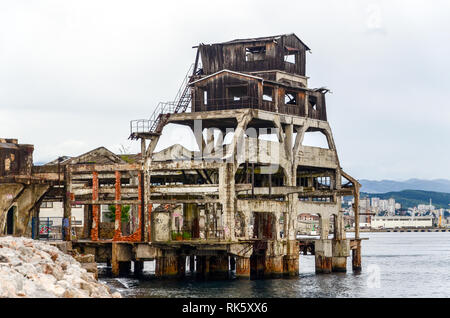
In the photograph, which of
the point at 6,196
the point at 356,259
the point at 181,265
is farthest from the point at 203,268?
the point at 6,196


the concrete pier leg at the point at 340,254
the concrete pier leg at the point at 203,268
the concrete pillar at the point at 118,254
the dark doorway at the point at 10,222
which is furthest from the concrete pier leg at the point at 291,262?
the dark doorway at the point at 10,222

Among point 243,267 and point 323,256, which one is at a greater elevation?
point 323,256

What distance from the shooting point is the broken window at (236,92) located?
219 ft

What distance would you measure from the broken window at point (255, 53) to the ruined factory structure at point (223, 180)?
0.10m

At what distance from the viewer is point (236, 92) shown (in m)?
68.4

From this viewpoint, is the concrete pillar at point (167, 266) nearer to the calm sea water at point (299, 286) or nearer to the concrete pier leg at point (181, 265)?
the calm sea water at point (299, 286)

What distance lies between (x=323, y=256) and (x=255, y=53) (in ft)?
56.9

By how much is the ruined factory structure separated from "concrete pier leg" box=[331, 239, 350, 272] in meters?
0.08

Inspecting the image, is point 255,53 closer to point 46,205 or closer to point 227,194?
point 227,194

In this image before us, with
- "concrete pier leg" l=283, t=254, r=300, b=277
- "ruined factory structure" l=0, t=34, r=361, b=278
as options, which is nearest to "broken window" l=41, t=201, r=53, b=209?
"ruined factory structure" l=0, t=34, r=361, b=278

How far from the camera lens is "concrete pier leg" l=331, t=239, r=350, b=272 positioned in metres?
67.5

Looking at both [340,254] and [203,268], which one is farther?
[340,254]

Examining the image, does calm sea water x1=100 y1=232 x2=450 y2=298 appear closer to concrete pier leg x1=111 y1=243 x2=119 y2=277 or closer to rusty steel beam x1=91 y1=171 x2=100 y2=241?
concrete pier leg x1=111 y1=243 x2=119 y2=277
